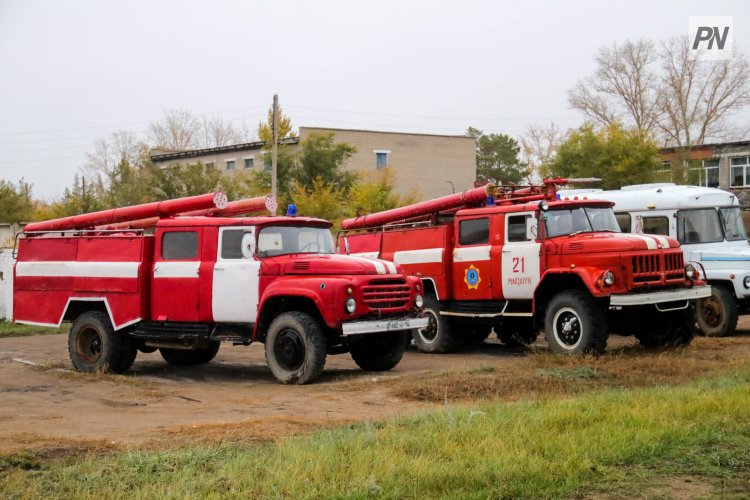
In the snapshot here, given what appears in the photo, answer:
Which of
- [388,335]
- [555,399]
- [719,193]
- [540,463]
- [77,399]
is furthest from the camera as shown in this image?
[719,193]

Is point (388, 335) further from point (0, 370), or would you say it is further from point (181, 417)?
point (0, 370)

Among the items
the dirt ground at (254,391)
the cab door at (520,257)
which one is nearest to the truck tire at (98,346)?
the dirt ground at (254,391)

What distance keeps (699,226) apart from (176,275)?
388 inches

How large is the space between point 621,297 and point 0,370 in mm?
9405

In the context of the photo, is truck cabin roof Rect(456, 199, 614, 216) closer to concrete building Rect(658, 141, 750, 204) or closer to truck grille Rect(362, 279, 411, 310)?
truck grille Rect(362, 279, 411, 310)

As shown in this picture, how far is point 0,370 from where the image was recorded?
14.0 meters

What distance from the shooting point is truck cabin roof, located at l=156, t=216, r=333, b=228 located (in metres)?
12.7

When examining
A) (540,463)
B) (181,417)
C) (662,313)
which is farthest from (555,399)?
(662,313)

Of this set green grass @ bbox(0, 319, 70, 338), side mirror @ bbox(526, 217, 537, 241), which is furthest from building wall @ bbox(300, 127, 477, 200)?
side mirror @ bbox(526, 217, 537, 241)

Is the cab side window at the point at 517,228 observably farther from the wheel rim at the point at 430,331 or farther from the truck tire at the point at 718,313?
the truck tire at the point at 718,313

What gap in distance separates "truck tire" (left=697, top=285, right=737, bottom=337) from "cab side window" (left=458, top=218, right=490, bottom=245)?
481 centimetres

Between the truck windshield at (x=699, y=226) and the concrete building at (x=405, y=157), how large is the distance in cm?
3722

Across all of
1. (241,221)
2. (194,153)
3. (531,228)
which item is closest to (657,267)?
(531,228)

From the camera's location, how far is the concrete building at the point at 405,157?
180 feet
